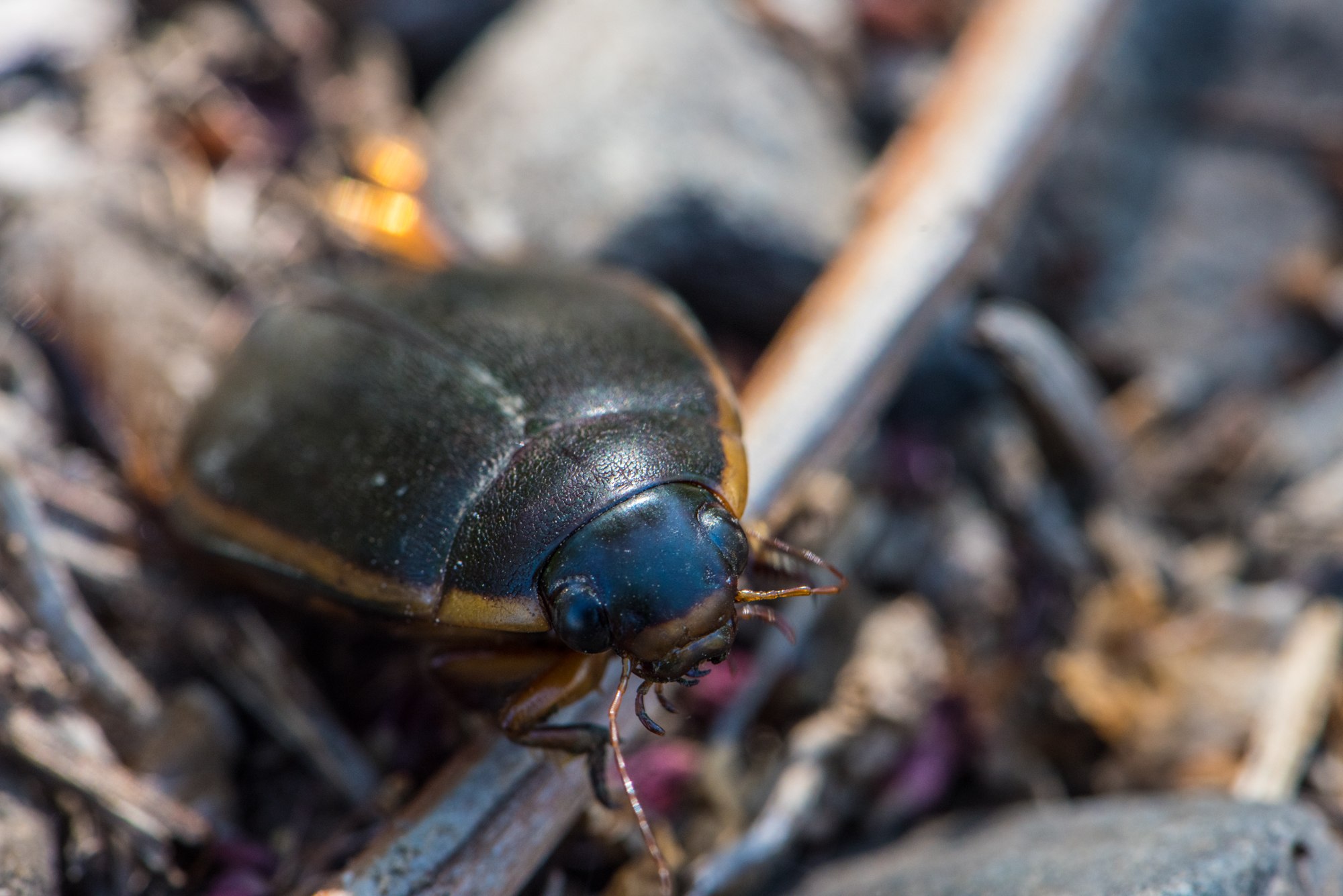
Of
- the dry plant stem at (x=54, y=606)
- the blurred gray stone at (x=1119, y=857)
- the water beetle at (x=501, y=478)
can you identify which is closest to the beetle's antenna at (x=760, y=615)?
the water beetle at (x=501, y=478)

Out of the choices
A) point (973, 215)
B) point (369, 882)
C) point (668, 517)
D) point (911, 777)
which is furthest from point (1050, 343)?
point (369, 882)

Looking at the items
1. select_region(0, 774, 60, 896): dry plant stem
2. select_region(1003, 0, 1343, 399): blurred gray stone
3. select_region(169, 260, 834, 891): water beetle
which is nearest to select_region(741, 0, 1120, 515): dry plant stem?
select_region(169, 260, 834, 891): water beetle

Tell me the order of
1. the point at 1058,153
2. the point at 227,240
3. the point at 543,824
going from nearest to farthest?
the point at 543,824
the point at 227,240
the point at 1058,153

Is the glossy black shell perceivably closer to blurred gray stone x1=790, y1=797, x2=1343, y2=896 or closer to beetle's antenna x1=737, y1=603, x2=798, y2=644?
beetle's antenna x1=737, y1=603, x2=798, y2=644

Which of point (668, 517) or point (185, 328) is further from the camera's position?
point (185, 328)

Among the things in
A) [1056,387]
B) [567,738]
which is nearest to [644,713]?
[567,738]

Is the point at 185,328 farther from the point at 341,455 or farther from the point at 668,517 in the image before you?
the point at 668,517

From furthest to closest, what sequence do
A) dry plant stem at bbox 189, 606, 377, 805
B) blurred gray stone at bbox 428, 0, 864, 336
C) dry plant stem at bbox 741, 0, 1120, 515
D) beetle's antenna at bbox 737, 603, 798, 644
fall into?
blurred gray stone at bbox 428, 0, 864, 336 < dry plant stem at bbox 741, 0, 1120, 515 < dry plant stem at bbox 189, 606, 377, 805 < beetle's antenna at bbox 737, 603, 798, 644
